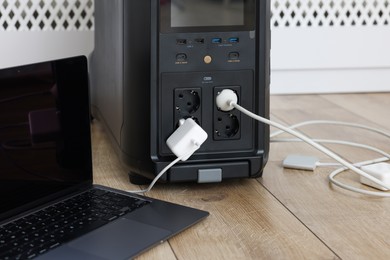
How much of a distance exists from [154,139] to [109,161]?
169 millimetres

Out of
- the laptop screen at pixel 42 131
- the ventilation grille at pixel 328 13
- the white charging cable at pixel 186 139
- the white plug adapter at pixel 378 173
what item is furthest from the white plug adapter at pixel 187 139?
the ventilation grille at pixel 328 13

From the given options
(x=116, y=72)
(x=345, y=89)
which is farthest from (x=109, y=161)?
(x=345, y=89)

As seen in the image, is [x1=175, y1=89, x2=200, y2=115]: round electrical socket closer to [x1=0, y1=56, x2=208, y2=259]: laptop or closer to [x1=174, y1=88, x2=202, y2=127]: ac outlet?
[x1=174, y1=88, x2=202, y2=127]: ac outlet

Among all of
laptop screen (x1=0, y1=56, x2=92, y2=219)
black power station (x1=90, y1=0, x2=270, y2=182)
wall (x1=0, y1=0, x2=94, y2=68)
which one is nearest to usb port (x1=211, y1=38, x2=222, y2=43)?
black power station (x1=90, y1=0, x2=270, y2=182)

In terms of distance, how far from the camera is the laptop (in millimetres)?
661

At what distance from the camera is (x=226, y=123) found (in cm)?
84

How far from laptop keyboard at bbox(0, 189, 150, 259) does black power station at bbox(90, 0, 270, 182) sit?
0.08 m

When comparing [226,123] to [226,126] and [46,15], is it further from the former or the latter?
[46,15]

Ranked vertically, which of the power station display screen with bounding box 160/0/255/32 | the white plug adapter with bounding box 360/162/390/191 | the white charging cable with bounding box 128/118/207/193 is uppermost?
the power station display screen with bounding box 160/0/255/32

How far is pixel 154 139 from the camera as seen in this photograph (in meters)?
0.82

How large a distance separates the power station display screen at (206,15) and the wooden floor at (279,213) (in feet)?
0.65

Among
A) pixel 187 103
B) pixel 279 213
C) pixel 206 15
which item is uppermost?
pixel 206 15

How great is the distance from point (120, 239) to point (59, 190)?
13 centimetres

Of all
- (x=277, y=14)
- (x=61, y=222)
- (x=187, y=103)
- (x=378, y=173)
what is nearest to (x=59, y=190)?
(x=61, y=222)
